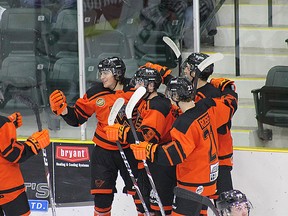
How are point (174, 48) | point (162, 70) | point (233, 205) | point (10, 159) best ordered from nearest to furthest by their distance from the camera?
1. point (233, 205)
2. point (10, 159)
3. point (162, 70)
4. point (174, 48)

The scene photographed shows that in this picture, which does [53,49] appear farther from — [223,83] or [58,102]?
[223,83]

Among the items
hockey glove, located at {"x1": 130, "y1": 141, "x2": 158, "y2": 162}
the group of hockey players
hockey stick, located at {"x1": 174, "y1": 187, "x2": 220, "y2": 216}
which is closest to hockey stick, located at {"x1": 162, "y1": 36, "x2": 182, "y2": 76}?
the group of hockey players

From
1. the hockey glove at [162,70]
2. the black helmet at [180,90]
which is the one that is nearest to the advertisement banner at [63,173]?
the hockey glove at [162,70]

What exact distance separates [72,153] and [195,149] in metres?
1.53

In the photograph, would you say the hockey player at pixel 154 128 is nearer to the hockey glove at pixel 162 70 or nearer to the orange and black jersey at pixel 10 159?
the hockey glove at pixel 162 70

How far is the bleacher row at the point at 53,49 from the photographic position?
22.6 ft

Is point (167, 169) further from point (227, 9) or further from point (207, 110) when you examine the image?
point (227, 9)

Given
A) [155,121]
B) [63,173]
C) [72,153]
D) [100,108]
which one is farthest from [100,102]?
[63,173]

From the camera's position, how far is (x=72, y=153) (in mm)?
6801

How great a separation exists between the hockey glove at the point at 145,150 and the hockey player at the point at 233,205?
927 millimetres

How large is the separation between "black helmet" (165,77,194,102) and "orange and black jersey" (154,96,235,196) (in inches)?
3.4

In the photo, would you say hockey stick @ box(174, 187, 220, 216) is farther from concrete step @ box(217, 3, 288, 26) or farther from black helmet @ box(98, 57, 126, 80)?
concrete step @ box(217, 3, 288, 26)

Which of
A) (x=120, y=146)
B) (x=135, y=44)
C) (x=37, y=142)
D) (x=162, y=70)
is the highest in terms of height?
(x=135, y=44)

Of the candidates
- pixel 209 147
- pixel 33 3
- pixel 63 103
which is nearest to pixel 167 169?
pixel 209 147
